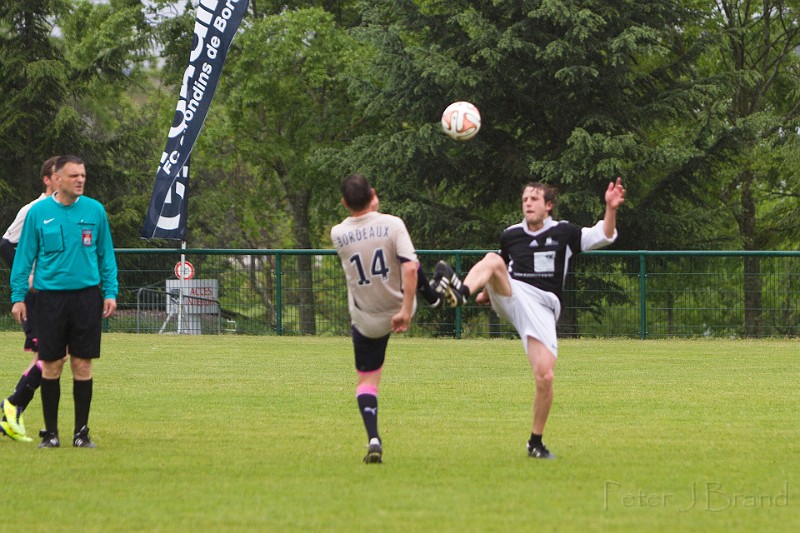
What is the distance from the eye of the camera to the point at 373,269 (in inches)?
298

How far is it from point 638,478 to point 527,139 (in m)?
22.8

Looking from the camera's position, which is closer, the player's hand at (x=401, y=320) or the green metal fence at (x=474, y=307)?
the player's hand at (x=401, y=320)

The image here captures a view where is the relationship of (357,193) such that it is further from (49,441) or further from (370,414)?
(49,441)

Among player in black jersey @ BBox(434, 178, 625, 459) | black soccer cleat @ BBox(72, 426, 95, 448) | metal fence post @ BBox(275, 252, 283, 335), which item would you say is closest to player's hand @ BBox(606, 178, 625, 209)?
player in black jersey @ BBox(434, 178, 625, 459)

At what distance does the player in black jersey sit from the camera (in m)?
7.80

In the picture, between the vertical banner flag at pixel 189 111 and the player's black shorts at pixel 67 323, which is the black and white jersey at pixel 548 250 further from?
the vertical banner flag at pixel 189 111

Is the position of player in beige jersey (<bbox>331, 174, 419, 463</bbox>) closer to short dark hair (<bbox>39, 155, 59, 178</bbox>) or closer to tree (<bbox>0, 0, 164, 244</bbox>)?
short dark hair (<bbox>39, 155, 59, 178</bbox>)

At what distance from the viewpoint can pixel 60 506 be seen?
251 inches

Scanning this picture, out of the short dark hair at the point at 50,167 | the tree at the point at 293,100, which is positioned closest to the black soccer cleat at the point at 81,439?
the short dark hair at the point at 50,167

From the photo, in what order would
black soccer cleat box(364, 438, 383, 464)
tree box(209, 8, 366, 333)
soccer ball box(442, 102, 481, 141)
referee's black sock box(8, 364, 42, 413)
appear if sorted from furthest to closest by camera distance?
1. tree box(209, 8, 366, 333)
2. soccer ball box(442, 102, 481, 141)
3. referee's black sock box(8, 364, 42, 413)
4. black soccer cleat box(364, 438, 383, 464)

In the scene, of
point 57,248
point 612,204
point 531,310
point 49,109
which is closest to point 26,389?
point 57,248

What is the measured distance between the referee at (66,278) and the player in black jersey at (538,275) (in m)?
2.57

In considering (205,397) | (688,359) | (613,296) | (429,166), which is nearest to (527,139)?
(429,166)

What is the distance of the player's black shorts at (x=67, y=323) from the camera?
834 cm
